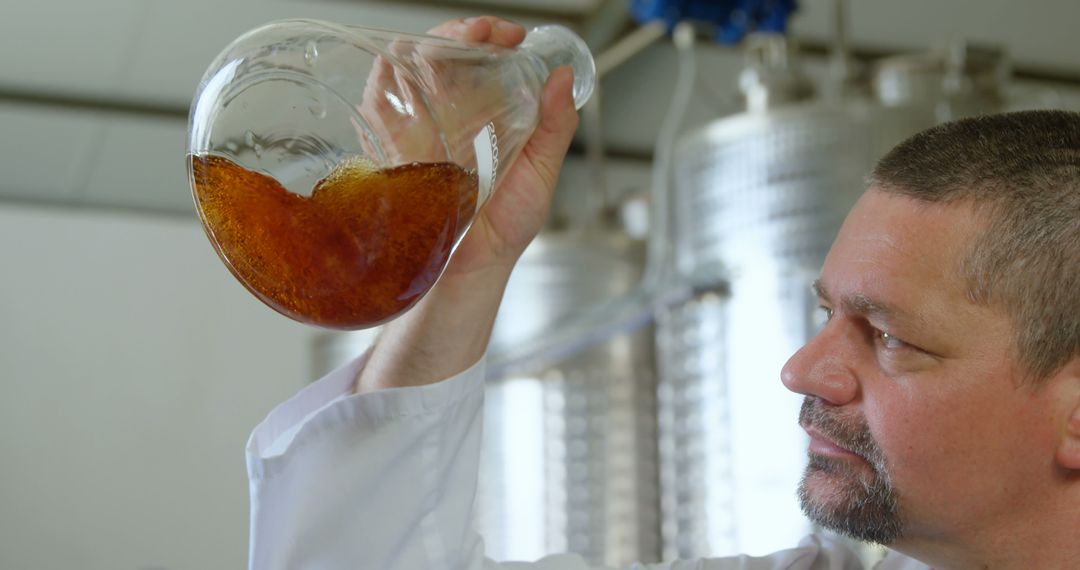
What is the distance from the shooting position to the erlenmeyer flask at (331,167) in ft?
2.16

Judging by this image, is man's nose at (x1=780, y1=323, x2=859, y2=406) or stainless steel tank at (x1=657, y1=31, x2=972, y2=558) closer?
man's nose at (x1=780, y1=323, x2=859, y2=406)

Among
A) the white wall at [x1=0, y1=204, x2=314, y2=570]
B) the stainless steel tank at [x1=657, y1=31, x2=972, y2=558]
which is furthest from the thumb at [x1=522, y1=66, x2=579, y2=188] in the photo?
the white wall at [x1=0, y1=204, x2=314, y2=570]

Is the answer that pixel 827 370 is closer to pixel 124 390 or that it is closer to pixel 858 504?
pixel 858 504

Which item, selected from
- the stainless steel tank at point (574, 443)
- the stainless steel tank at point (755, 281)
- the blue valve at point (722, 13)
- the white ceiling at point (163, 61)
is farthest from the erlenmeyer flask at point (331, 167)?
the white ceiling at point (163, 61)

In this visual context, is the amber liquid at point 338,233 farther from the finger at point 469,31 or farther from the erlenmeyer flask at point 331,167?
the finger at point 469,31

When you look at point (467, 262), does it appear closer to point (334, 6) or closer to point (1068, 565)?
point (1068, 565)

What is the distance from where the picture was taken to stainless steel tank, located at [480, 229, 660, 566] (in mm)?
2139

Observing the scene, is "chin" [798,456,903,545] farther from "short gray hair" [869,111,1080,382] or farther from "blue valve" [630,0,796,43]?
"blue valve" [630,0,796,43]

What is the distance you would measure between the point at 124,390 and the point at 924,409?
4099mm

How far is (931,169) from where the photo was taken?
85 cm

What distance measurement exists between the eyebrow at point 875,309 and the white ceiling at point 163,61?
2698 millimetres

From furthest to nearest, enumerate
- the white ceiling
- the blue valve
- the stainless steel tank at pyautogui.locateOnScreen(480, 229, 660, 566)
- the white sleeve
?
1. the white ceiling
2. the stainless steel tank at pyautogui.locateOnScreen(480, 229, 660, 566)
3. the blue valve
4. the white sleeve

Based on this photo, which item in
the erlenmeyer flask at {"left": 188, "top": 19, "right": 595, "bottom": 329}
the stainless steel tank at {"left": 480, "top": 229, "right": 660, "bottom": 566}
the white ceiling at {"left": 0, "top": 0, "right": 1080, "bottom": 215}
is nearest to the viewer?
the erlenmeyer flask at {"left": 188, "top": 19, "right": 595, "bottom": 329}

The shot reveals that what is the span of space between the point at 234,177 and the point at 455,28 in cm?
18
